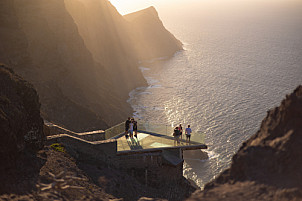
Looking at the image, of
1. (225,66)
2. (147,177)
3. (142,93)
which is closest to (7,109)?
(147,177)

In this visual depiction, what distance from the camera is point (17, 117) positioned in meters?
20.5

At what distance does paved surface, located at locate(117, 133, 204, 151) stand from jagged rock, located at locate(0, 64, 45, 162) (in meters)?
6.11

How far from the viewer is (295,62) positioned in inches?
4815

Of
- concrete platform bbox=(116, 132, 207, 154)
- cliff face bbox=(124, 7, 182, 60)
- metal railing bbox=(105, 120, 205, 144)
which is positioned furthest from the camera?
cliff face bbox=(124, 7, 182, 60)

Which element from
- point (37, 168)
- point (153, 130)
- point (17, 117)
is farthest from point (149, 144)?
point (17, 117)

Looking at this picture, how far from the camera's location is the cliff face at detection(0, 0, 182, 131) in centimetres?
5122

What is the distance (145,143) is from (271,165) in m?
15.5

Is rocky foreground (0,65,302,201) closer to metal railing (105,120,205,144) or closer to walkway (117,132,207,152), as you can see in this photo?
walkway (117,132,207,152)

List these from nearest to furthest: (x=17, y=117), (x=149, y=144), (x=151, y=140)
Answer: (x=17, y=117) → (x=149, y=144) → (x=151, y=140)

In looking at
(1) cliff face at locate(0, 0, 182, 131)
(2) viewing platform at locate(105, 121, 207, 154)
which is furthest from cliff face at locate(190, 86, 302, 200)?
(1) cliff face at locate(0, 0, 182, 131)

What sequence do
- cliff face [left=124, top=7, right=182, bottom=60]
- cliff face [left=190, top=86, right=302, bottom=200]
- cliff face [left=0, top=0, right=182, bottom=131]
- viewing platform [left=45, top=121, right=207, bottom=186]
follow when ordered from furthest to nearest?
cliff face [left=124, top=7, right=182, bottom=60] < cliff face [left=0, top=0, right=182, bottom=131] < viewing platform [left=45, top=121, right=207, bottom=186] < cliff face [left=190, top=86, right=302, bottom=200]

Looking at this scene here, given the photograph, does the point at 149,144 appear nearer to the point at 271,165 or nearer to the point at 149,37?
the point at 271,165

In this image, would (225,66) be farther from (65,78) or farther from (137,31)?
(65,78)

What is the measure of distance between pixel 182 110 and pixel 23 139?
54.1 m
